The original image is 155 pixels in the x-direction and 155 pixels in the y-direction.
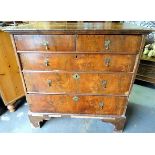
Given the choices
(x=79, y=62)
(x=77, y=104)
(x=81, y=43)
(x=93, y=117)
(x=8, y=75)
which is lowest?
(x=93, y=117)

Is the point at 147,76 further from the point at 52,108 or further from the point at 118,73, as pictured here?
the point at 52,108

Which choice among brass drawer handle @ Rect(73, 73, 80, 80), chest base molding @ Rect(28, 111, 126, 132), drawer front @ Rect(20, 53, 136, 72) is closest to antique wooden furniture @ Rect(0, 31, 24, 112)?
chest base molding @ Rect(28, 111, 126, 132)

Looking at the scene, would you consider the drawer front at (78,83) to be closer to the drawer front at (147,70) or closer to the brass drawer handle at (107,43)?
the brass drawer handle at (107,43)

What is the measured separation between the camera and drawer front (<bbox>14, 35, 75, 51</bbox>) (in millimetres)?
1186

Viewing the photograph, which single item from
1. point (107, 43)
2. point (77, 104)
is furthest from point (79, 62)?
point (77, 104)

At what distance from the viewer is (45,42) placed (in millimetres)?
1207

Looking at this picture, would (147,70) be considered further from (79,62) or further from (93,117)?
(79,62)

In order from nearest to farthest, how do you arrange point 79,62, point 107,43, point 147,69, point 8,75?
point 107,43, point 79,62, point 8,75, point 147,69

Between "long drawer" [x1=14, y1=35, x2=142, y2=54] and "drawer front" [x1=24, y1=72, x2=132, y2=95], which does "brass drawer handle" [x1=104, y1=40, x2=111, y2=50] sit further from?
"drawer front" [x1=24, y1=72, x2=132, y2=95]

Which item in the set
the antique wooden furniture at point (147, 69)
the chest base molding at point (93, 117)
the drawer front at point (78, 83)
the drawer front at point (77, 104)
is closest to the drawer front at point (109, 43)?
the drawer front at point (78, 83)

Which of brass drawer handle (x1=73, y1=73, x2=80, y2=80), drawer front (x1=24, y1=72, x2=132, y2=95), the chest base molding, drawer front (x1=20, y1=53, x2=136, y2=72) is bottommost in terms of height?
the chest base molding

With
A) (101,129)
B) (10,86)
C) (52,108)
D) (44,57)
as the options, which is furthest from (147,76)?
(10,86)

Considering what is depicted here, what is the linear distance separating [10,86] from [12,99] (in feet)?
0.56

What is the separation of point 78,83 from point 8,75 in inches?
34.0
